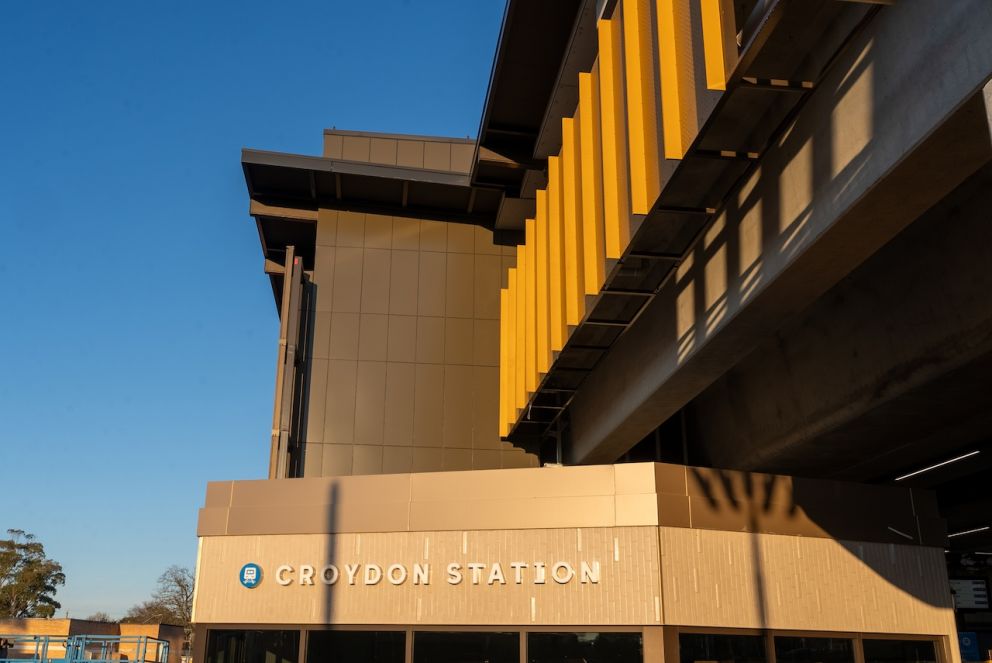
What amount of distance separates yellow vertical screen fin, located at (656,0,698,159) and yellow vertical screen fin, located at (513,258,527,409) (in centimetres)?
1132

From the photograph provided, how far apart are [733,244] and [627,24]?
397 cm

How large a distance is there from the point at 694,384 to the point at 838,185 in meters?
6.74

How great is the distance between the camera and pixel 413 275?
28766mm

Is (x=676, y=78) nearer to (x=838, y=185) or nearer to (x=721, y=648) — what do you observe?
(x=838, y=185)

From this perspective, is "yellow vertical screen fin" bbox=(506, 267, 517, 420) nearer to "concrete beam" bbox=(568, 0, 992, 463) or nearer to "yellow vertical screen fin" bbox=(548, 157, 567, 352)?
"yellow vertical screen fin" bbox=(548, 157, 567, 352)

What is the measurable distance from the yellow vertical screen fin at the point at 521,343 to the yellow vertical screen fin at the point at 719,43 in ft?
42.3

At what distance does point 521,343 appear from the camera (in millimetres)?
24078

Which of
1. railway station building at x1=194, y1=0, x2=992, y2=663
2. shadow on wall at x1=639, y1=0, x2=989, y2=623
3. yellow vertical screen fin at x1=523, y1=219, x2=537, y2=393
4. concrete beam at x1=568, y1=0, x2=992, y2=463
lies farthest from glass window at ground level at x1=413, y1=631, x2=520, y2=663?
yellow vertical screen fin at x1=523, y1=219, x2=537, y2=393

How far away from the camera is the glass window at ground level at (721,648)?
51.8 feet

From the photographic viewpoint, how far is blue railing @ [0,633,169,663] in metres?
22.0

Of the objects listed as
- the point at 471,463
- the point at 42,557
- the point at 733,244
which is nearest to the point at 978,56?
the point at 733,244

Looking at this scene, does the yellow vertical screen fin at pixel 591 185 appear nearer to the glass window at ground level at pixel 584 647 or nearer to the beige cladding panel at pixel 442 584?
the beige cladding panel at pixel 442 584

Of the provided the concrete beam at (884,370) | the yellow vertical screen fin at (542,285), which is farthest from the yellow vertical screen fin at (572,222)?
the concrete beam at (884,370)

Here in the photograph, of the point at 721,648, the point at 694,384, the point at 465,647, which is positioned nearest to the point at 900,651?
the point at 721,648
